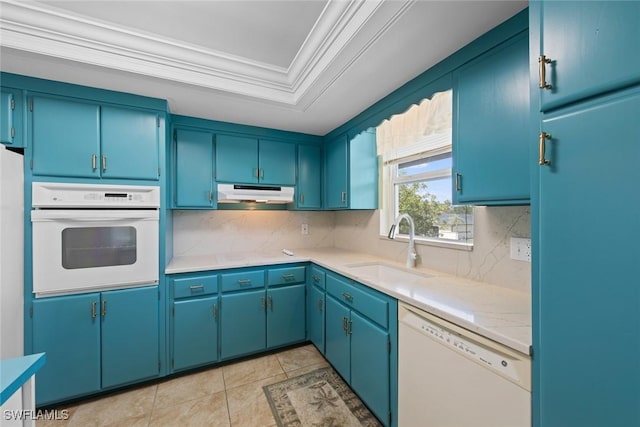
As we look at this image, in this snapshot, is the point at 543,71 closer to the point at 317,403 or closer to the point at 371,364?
the point at 371,364

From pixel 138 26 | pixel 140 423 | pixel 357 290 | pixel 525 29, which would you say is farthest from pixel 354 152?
pixel 140 423

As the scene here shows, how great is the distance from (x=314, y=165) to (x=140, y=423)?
2.57 metres

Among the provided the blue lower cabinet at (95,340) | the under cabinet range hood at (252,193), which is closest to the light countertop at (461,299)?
the blue lower cabinet at (95,340)

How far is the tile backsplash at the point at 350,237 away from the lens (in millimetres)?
1509

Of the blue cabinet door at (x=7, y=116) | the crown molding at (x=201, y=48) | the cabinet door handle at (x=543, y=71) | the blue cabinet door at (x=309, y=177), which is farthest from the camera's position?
the blue cabinet door at (x=309, y=177)

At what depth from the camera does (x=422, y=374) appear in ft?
4.25

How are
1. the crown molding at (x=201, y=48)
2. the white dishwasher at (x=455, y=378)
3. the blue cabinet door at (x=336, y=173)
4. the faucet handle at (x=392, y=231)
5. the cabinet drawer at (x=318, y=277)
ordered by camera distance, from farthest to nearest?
the blue cabinet door at (x=336, y=173) < the cabinet drawer at (x=318, y=277) < the faucet handle at (x=392, y=231) < the crown molding at (x=201, y=48) < the white dishwasher at (x=455, y=378)

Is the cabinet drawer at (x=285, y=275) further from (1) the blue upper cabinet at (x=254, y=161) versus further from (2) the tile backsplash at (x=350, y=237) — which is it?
(1) the blue upper cabinet at (x=254, y=161)

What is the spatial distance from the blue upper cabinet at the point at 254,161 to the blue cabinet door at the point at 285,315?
44.8 inches

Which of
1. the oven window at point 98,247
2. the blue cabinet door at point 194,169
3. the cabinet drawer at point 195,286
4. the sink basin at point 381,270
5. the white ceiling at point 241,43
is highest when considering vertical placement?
the white ceiling at point 241,43

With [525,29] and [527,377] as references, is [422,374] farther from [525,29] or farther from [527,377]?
[525,29]

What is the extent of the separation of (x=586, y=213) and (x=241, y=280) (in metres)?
2.21

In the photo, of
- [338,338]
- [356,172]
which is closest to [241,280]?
[338,338]

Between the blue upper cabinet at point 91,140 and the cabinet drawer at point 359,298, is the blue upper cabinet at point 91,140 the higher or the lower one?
the higher one
